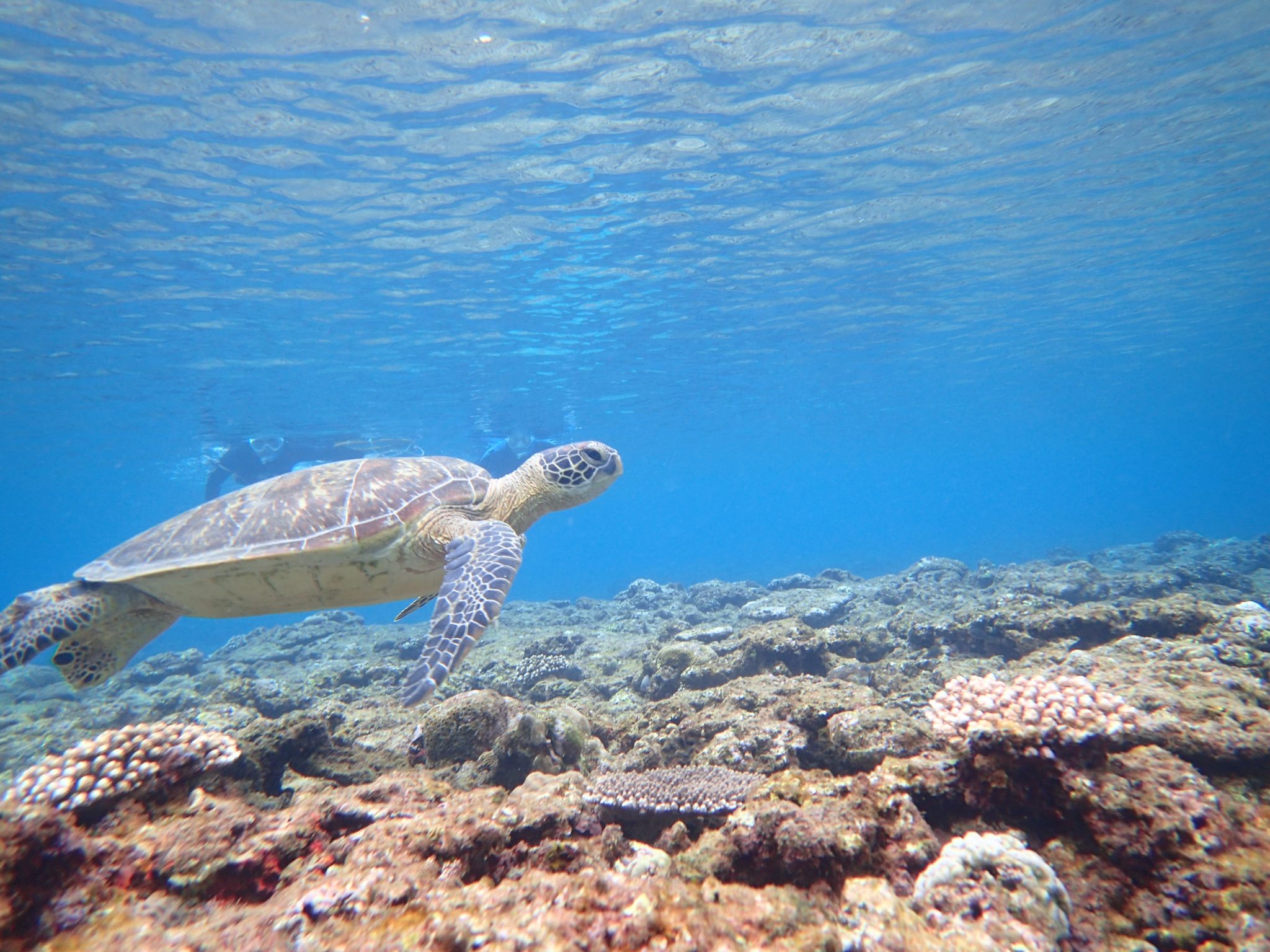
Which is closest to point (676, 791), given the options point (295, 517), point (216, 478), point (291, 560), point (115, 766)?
point (115, 766)

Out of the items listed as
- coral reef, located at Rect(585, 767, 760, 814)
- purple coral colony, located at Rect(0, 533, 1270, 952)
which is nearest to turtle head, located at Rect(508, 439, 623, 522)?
purple coral colony, located at Rect(0, 533, 1270, 952)

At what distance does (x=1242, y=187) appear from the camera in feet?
49.2

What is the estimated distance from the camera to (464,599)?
12.5 ft

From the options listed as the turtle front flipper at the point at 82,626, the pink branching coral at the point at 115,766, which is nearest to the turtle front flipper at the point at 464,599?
the pink branching coral at the point at 115,766

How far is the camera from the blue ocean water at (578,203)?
891cm

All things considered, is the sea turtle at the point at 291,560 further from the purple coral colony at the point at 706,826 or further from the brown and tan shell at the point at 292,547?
the purple coral colony at the point at 706,826

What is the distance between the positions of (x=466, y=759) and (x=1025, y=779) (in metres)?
3.23

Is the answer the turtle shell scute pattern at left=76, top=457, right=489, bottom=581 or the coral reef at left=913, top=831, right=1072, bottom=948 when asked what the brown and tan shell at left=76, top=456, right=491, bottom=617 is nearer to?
the turtle shell scute pattern at left=76, top=457, right=489, bottom=581

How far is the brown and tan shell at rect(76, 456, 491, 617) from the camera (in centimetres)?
444

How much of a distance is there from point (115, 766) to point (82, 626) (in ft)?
11.8

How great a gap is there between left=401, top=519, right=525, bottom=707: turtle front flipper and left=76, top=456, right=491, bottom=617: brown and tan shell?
1.93 ft

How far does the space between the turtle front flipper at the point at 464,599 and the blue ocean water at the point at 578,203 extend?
874 centimetres

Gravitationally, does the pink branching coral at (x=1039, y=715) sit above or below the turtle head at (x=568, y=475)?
below

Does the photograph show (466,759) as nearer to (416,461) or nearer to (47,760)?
(47,760)
